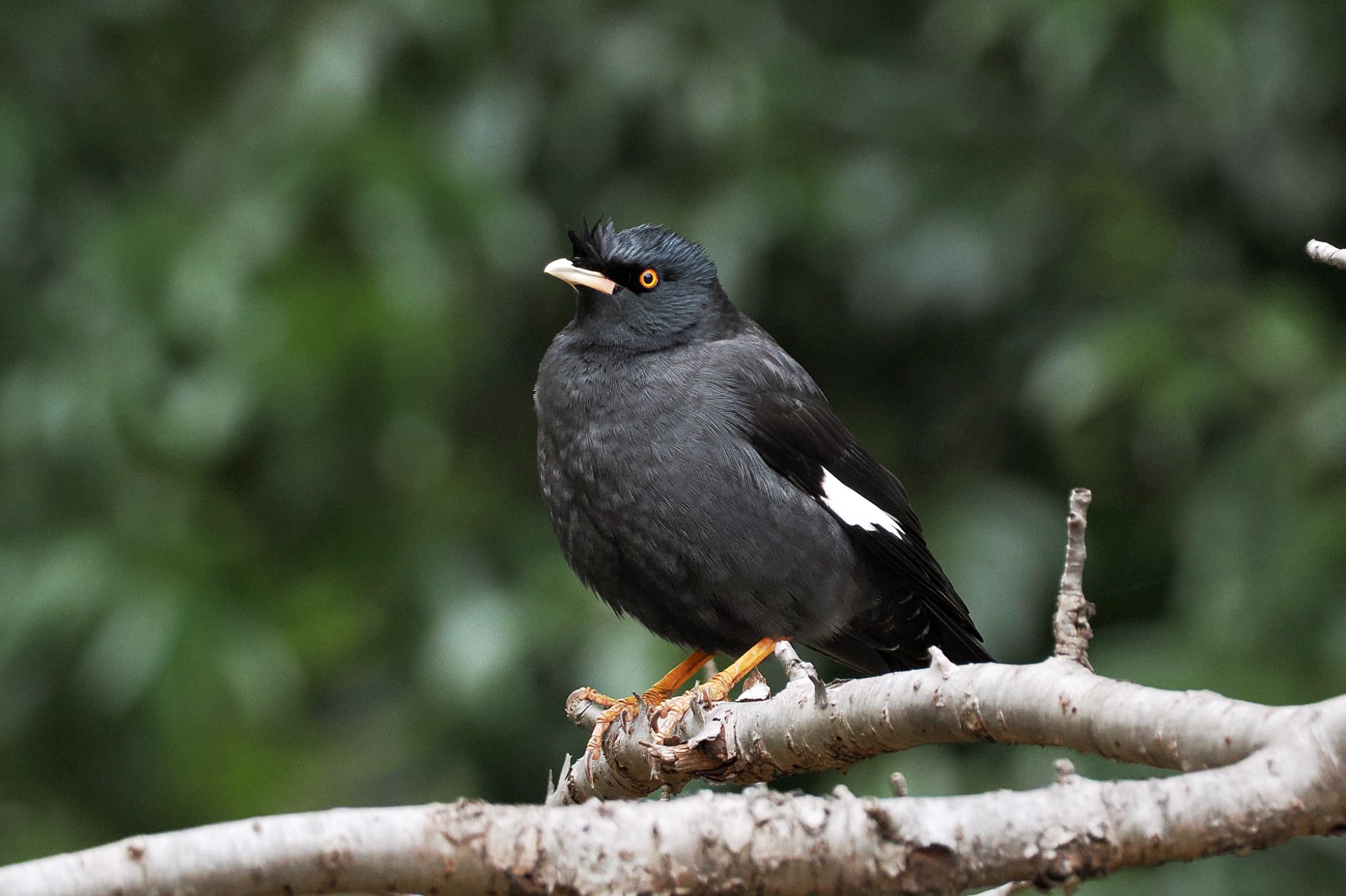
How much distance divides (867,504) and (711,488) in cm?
47

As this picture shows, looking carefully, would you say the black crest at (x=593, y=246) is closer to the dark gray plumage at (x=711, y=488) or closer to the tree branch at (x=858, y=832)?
the dark gray plumage at (x=711, y=488)

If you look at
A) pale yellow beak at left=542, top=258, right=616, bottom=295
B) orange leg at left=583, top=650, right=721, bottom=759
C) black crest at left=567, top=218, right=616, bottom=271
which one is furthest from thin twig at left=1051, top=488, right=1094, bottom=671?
black crest at left=567, top=218, right=616, bottom=271

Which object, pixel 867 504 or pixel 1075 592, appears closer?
pixel 1075 592

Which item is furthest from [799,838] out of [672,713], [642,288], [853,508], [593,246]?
[593,246]

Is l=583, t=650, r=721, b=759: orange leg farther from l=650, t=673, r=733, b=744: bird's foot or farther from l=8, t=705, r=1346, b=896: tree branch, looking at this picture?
l=8, t=705, r=1346, b=896: tree branch

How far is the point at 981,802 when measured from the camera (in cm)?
147

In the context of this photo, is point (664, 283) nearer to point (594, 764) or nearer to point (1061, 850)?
Answer: point (594, 764)

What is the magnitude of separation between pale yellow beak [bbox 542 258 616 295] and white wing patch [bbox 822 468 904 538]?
69cm

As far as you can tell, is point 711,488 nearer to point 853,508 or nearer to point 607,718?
point 853,508

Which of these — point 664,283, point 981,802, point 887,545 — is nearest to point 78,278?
point 664,283

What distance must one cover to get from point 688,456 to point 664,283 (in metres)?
0.63

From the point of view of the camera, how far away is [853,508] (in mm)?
3398

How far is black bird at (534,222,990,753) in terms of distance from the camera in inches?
123

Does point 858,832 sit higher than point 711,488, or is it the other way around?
point 711,488
